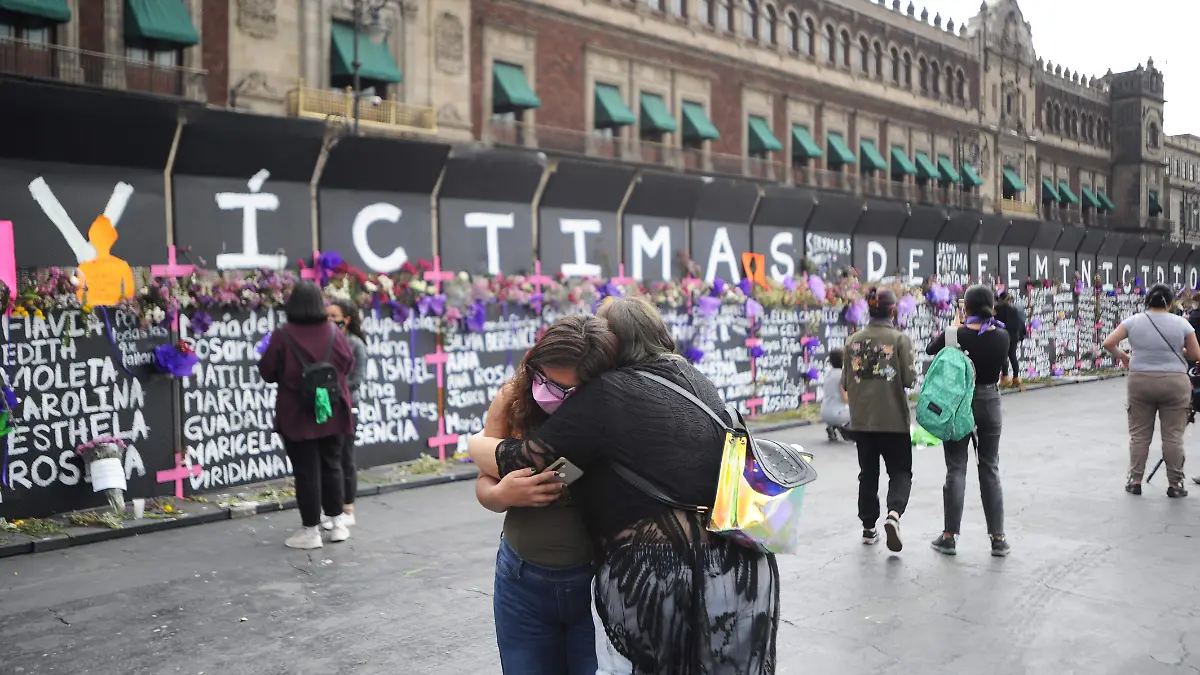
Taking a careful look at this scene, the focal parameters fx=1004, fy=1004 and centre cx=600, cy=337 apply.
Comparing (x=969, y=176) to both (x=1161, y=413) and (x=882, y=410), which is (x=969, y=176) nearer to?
(x=1161, y=413)

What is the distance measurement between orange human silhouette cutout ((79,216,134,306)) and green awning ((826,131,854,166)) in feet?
124

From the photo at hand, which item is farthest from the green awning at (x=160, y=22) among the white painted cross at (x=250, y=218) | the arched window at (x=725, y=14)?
the arched window at (x=725, y=14)

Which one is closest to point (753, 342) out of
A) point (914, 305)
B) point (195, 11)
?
point (914, 305)

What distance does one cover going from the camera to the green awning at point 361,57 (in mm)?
27812

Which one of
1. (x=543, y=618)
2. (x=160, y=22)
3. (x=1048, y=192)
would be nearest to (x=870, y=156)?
(x=1048, y=192)

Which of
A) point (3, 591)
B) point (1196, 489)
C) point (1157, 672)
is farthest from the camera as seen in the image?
point (1196, 489)

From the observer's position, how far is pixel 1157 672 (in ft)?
14.5

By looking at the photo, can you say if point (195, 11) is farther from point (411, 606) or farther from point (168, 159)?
point (411, 606)

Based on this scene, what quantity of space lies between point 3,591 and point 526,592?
466 cm

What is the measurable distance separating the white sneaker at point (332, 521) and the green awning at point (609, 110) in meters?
27.6

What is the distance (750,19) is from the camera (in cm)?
3959

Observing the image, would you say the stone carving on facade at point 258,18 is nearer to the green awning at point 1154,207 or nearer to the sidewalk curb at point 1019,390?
the sidewalk curb at point 1019,390

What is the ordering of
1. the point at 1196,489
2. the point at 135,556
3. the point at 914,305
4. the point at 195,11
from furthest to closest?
the point at 195,11, the point at 914,305, the point at 1196,489, the point at 135,556

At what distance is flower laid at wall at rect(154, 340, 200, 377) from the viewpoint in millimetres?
8492
